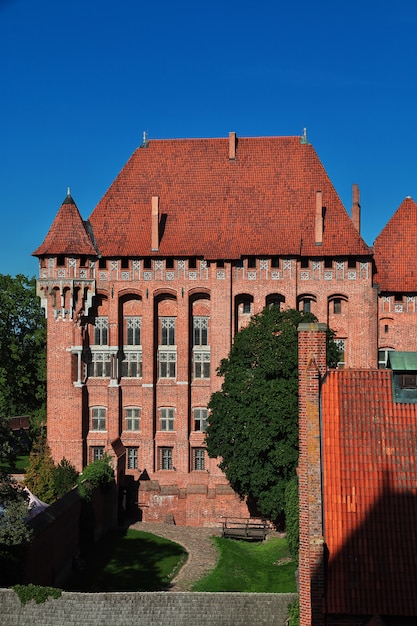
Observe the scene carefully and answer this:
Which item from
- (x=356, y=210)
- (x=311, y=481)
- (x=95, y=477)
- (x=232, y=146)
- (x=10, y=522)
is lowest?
(x=95, y=477)

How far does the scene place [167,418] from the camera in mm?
39500

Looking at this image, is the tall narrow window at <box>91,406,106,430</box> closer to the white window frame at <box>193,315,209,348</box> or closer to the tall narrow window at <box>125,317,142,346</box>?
the tall narrow window at <box>125,317,142,346</box>

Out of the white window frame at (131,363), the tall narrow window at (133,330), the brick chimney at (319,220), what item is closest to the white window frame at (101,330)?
the tall narrow window at (133,330)

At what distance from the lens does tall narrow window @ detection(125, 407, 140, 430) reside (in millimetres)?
39625

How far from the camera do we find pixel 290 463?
100 ft

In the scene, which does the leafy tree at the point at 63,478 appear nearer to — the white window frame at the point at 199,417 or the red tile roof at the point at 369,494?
the white window frame at the point at 199,417

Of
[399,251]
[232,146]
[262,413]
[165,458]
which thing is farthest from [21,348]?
[399,251]

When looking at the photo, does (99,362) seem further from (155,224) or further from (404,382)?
(404,382)

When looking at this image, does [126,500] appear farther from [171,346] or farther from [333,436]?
[333,436]

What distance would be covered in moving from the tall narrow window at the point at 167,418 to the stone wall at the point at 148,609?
63.2 ft

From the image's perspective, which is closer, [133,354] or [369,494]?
[369,494]

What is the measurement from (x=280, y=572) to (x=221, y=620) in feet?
30.5

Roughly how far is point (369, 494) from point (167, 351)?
2515 centimetres

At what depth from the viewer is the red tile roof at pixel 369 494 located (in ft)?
47.3
